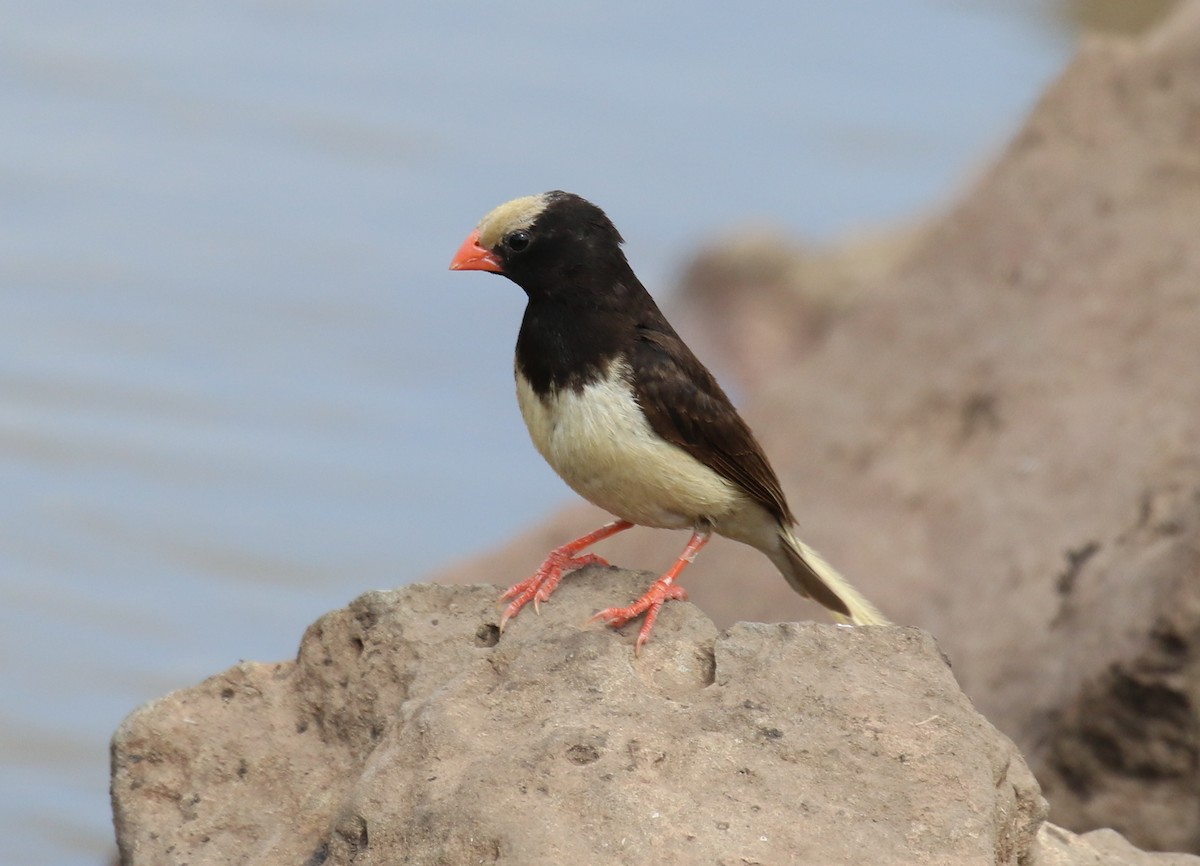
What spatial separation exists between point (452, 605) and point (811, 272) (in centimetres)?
1287

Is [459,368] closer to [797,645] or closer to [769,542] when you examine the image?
[769,542]

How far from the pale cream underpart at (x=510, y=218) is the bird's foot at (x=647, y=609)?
4.94ft

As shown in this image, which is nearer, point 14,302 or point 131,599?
point 131,599

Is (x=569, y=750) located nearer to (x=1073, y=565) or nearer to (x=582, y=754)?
(x=582, y=754)

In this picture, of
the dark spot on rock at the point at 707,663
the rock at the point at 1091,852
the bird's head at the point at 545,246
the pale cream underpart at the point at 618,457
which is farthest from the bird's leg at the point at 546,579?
the rock at the point at 1091,852

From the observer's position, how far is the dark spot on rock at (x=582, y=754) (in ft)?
18.5

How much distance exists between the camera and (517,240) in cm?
729

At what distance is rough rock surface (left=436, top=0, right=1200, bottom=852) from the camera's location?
27.3 ft

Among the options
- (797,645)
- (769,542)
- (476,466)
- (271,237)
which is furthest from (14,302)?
(797,645)

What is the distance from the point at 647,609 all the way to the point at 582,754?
36.7 inches

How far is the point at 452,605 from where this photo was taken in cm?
672

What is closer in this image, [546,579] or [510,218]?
[546,579]

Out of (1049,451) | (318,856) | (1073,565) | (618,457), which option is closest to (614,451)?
(618,457)

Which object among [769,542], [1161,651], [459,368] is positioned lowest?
[1161,651]
